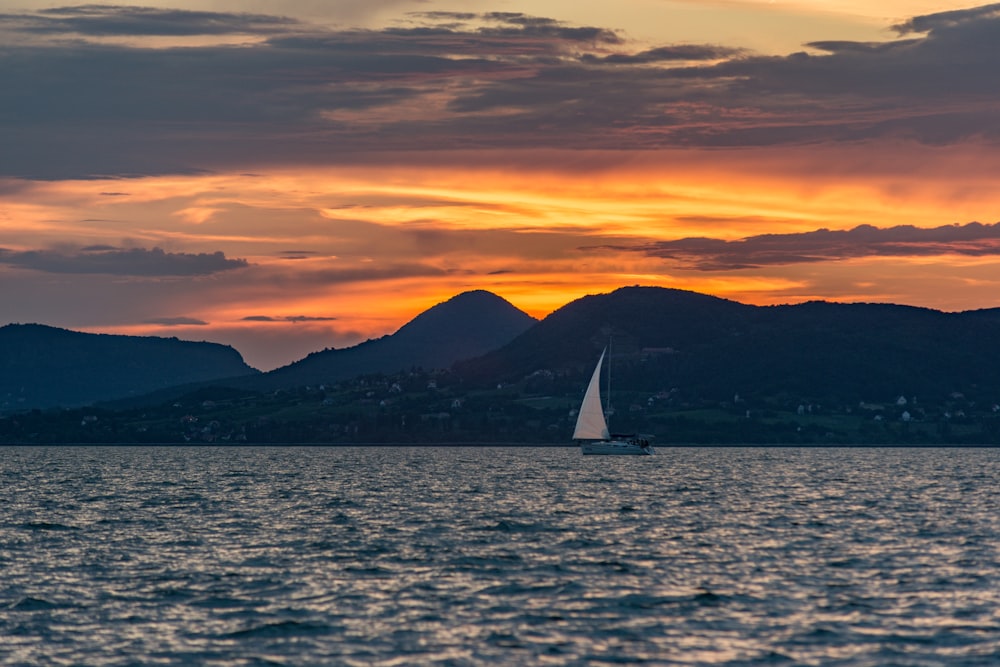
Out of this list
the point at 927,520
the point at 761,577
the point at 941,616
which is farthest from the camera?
the point at 927,520

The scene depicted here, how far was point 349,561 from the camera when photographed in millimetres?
61062

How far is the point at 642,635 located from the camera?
4141 centimetres

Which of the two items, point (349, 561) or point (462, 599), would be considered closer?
point (462, 599)

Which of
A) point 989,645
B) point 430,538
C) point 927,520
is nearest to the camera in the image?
point 989,645

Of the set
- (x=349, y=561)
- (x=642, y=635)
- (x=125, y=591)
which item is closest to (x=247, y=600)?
(x=125, y=591)

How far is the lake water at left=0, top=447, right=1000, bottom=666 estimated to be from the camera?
39594 mm

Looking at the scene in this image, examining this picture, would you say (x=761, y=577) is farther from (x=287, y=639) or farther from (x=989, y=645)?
(x=287, y=639)

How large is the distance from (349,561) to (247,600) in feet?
39.9

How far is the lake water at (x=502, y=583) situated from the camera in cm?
3959

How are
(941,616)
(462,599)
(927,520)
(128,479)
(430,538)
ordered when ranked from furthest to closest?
(128,479), (927,520), (430,538), (462,599), (941,616)

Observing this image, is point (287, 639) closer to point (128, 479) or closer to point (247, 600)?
point (247, 600)

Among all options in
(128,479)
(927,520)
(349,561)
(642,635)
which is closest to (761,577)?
(642,635)

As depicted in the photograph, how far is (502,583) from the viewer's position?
53.5 m

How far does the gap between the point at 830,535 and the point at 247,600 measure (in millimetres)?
37666
